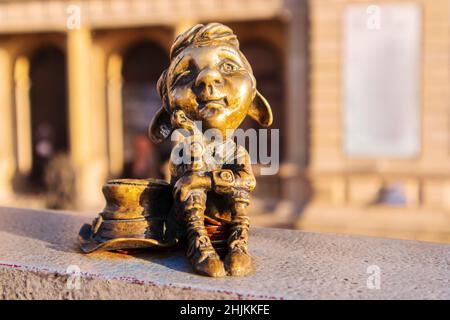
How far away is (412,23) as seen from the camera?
9562mm

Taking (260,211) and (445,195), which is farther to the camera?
(260,211)

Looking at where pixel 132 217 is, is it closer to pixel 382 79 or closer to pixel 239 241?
pixel 239 241

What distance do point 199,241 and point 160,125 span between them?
729mm

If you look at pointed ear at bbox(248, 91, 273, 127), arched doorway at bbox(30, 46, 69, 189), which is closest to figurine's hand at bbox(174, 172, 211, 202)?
pointed ear at bbox(248, 91, 273, 127)

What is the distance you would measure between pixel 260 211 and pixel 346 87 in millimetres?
3056

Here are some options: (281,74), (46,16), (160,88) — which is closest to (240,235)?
(160,88)

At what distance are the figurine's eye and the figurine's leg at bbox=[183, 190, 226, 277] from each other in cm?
55

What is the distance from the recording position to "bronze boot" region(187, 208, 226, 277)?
1.88m

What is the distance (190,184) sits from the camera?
209 centimetres

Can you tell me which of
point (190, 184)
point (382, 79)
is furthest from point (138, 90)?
point (190, 184)
